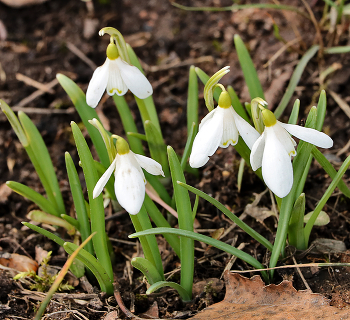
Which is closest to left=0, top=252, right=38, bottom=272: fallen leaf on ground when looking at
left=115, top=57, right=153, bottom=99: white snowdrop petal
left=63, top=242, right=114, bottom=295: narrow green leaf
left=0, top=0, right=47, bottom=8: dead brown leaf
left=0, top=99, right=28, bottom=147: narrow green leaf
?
left=63, top=242, right=114, bottom=295: narrow green leaf

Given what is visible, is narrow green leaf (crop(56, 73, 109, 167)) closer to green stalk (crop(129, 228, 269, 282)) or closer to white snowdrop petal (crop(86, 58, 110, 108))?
white snowdrop petal (crop(86, 58, 110, 108))

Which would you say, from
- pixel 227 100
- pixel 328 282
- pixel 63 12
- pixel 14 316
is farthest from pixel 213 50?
pixel 14 316

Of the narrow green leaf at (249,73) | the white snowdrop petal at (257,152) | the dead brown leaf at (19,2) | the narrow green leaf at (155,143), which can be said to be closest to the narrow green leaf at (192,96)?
the narrow green leaf at (155,143)

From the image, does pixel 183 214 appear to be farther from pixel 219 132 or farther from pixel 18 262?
pixel 18 262

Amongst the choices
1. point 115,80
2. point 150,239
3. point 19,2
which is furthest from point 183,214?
point 19,2

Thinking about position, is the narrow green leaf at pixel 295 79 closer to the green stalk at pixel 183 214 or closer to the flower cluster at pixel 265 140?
the flower cluster at pixel 265 140

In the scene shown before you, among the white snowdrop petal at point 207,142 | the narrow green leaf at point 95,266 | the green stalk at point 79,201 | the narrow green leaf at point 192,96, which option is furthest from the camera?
the narrow green leaf at point 192,96
